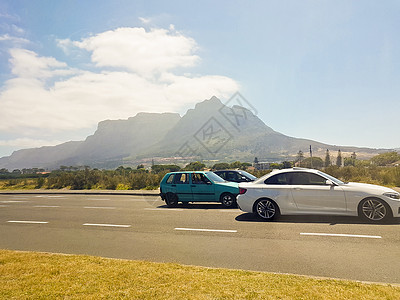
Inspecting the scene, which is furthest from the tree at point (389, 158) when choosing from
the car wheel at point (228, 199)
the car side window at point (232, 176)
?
the car wheel at point (228, 199)

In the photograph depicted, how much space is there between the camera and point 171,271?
188 inches

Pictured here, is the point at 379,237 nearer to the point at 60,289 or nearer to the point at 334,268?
the point at 334,268

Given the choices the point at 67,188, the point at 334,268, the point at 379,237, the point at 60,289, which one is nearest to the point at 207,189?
the point at 379,237

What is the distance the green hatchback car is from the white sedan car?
2.78 meters

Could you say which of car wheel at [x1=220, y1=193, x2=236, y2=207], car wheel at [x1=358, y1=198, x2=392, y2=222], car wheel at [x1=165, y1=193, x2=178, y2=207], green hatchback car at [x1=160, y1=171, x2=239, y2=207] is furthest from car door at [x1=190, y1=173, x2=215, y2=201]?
car wheel at [x1=358, y1=198, x2=392, y2=222]

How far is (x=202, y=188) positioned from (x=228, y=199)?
1256mm

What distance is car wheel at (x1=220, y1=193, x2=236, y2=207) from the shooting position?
12.4m

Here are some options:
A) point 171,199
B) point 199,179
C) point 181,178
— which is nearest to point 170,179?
point 181,178

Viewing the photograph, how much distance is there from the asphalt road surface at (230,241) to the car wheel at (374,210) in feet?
0.95

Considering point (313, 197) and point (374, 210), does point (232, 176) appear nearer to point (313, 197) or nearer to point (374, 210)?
point (313, 197)

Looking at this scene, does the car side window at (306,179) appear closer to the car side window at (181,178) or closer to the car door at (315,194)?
the car door at (315,194)

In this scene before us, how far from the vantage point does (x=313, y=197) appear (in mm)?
A: 8742

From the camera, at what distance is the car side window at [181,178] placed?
43.0ft

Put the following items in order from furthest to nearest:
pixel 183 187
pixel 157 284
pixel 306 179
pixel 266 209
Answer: pixel 183 187
pixel 266 209
pixel 306 179
pixel 157 284
